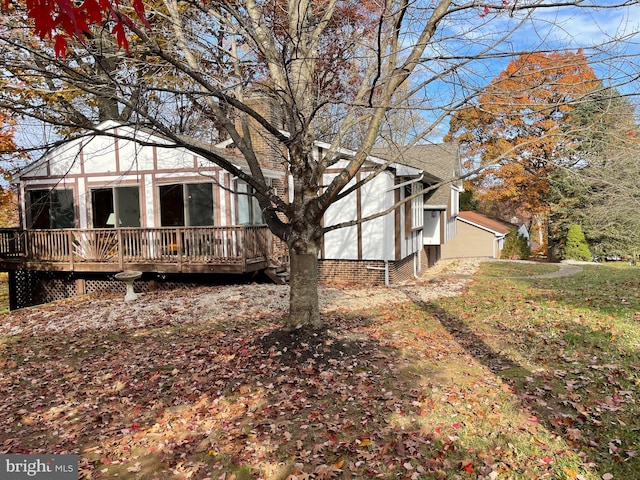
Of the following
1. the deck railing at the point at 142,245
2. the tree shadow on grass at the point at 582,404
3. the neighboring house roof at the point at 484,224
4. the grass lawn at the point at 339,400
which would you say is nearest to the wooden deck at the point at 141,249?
the deck railing at the point at 142,245

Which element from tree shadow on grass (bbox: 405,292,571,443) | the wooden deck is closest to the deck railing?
the wooden deck

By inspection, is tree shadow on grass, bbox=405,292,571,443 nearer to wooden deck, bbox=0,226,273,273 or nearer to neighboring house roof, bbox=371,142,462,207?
wooden deck, bbox=0,226,273,273

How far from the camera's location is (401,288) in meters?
12.6

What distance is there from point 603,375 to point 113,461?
18.5 ft

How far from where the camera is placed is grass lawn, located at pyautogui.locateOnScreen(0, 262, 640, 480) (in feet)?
12.2

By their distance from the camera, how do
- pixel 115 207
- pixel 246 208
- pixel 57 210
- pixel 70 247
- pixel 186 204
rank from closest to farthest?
pixel 70 247, pixel 186 204, pixel 246 208, pixel 115 207, pixel 57 210

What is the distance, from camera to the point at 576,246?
86.8 ft

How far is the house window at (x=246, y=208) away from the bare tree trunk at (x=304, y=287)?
732cm

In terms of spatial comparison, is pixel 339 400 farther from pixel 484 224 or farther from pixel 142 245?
pixel 484 224

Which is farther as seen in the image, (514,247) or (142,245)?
(514,247)

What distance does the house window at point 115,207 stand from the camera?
45.5ft

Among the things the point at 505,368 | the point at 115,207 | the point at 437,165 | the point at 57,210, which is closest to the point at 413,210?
the point at 437,165

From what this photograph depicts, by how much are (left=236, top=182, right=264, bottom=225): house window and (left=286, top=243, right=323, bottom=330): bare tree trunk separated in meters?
7.32

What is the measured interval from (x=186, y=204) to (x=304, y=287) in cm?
847
